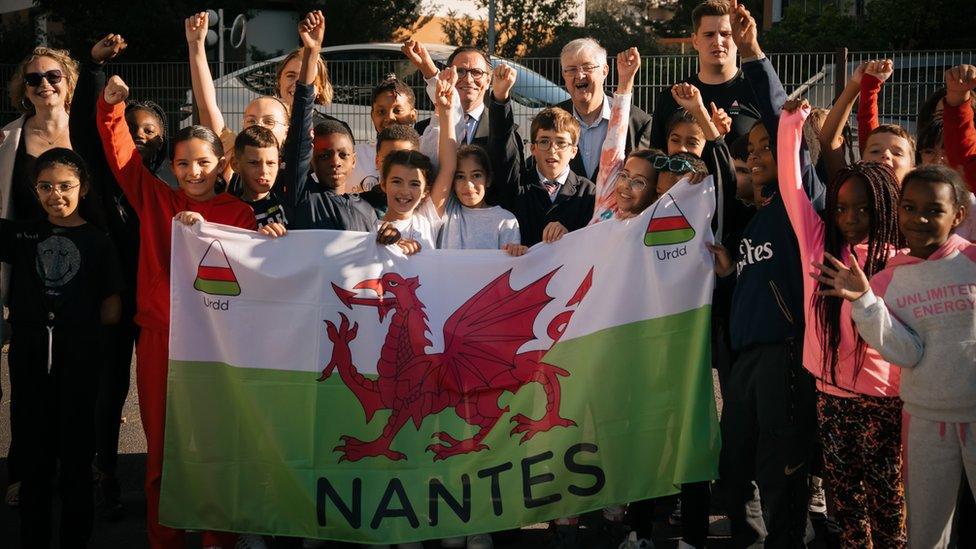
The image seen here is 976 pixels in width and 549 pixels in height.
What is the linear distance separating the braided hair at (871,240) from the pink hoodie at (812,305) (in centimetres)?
2

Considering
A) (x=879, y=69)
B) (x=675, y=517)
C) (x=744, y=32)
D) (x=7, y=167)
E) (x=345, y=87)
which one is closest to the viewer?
(x=879, y=69)

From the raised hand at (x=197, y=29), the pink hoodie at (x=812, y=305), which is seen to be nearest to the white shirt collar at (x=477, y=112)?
the raised hand at (x=197, y=29)

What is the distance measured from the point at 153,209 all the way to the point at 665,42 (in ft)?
85.8

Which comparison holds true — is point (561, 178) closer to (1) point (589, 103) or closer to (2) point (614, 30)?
(1) point (589, 103)

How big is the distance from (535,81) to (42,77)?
642cm

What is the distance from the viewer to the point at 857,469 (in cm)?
410

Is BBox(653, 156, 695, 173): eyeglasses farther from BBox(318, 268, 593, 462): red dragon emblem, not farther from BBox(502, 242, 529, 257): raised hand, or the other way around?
BBox(502, 242, 529, 257): raised hand

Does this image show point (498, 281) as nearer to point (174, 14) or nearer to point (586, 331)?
point (586, 331)

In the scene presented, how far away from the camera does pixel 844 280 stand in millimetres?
3883

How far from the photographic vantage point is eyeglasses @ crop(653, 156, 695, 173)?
4742 millimetres

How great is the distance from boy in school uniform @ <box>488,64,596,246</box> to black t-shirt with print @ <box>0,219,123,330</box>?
1.86 m

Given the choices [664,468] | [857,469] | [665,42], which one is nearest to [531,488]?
[664,468]

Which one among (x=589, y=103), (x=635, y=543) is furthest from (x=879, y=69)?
(x=635, y=543)

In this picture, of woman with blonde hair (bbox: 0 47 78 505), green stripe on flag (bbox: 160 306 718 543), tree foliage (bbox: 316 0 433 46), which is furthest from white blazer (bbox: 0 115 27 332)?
tree foliage (bbox: 316 0 433 46)
